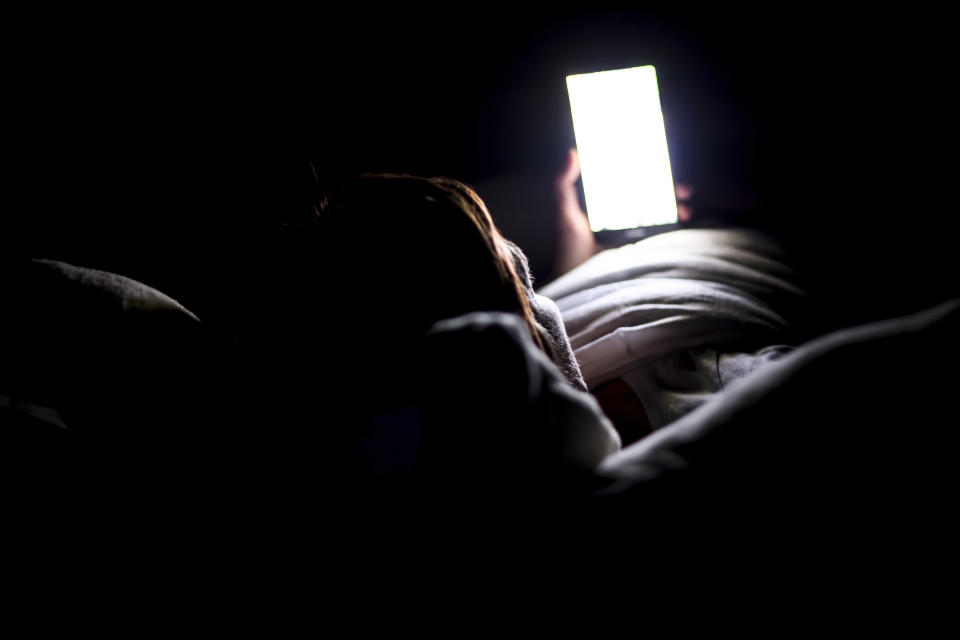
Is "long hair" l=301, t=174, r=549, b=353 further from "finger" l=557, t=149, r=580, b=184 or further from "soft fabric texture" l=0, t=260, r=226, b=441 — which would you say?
"finger" l=557, t=149, r=580, b=184

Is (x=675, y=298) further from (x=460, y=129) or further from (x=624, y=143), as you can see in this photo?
(x=460, y=129)

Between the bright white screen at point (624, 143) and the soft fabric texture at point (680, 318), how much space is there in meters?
0.14

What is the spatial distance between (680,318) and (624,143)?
518mm

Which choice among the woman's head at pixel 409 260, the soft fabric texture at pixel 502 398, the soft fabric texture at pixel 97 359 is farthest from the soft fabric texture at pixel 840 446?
the soft fabric texture at pixel 97 359

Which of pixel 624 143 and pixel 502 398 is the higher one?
pixel 624 143

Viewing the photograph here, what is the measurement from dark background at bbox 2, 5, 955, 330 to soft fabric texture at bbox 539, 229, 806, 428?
0.95 feet

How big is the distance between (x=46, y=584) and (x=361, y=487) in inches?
13.0

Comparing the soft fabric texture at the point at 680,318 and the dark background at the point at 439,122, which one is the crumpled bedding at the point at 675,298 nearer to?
the soft fabric texture at the point at 680,318

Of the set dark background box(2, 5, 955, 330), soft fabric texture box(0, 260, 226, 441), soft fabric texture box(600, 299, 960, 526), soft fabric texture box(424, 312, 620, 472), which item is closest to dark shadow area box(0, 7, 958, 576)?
dark background box(2, 5, 955, 330)

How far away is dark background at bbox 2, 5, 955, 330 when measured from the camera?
1.42m

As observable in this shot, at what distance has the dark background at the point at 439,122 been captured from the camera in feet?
4.66

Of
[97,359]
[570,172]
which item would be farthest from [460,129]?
[97,359]

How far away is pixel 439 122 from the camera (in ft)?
5.81

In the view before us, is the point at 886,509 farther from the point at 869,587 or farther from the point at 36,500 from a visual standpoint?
the point at 36,500
